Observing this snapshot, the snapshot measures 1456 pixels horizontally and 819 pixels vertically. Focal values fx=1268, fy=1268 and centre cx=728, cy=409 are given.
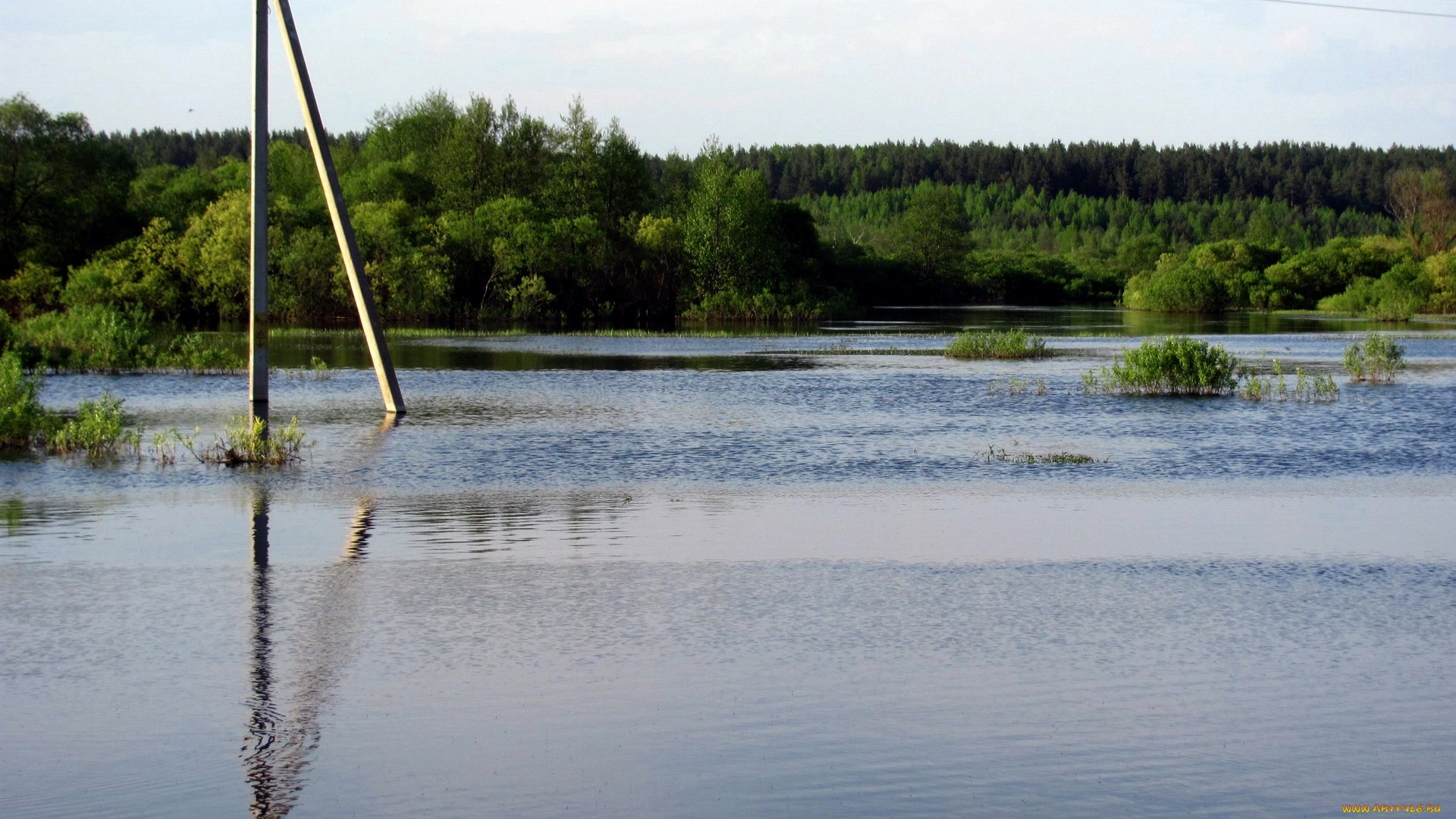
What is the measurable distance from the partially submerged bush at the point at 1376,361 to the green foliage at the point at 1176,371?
7.26 metres

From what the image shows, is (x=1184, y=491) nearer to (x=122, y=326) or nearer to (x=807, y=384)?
(x=807, y=384)

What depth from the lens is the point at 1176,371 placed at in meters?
33.5

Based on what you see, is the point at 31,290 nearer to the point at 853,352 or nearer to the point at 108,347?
the point at 108,347

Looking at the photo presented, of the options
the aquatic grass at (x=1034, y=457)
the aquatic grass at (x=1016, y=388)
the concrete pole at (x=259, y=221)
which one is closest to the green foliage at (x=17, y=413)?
the concrete pole at (x=259, y=221)

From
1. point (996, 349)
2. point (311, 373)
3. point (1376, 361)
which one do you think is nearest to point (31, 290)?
point (311, 373)

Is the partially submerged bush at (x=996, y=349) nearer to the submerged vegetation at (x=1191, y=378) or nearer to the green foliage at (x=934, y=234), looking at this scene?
the submerged vegetation at (x=1191, y=378)

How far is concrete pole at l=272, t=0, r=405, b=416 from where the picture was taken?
24117 millimetres

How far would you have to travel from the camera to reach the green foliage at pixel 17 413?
2081 centimetres

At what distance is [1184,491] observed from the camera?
59.6 ft

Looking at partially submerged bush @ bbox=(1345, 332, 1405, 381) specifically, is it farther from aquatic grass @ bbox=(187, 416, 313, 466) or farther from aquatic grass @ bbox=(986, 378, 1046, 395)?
aquatic grass @ bbox=(187, 416, 313, 466)

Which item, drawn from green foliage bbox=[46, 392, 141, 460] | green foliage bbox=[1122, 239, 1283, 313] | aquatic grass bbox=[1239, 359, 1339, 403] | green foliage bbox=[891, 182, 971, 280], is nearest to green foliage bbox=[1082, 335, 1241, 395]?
aquatic grass bbox=[1239, 359, 1339, 403]

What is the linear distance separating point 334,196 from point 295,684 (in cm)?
1818

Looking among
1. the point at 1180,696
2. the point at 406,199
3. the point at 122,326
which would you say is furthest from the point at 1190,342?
the point at 406,199

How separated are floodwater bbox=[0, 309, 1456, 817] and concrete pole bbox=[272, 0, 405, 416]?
3771 millimetres
